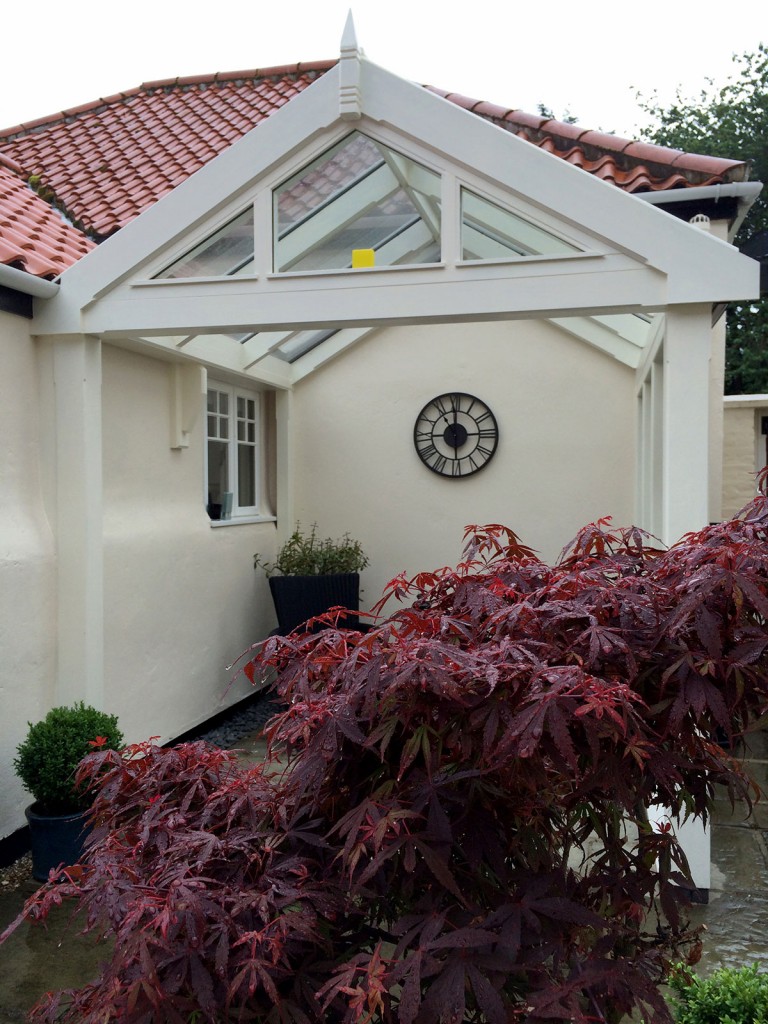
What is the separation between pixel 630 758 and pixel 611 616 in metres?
0.37

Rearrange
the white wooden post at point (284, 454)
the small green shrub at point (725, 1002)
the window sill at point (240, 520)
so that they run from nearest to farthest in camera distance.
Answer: the small green shrub at point (725, 1002) → the window sill at point (240, 520) → the white wooden post at point (284, 454)

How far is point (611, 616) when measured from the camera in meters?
2.36

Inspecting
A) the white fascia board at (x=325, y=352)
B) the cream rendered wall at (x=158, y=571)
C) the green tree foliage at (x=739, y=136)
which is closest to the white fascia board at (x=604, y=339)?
the white fascia board at (x=325, y=352)

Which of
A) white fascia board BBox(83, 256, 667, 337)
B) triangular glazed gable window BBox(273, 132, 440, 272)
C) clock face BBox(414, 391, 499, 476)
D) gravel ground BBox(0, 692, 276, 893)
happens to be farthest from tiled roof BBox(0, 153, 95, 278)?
clock face BBox(414, 391, 499, 476)

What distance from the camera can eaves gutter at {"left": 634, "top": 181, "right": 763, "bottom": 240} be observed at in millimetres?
6209

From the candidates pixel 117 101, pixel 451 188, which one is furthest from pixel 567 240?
pixel 117 101

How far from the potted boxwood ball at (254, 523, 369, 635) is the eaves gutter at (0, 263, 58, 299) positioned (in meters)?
3.58

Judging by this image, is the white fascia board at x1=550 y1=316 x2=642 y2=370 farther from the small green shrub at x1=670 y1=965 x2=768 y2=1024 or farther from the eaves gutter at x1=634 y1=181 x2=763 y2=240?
the small green shrub at x1=670 y1=965 x2=768 y2=1024

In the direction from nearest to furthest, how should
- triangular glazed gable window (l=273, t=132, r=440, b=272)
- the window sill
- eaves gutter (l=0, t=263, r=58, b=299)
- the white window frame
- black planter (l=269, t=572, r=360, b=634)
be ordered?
eaves gutter (l=0, t=263, r=58, b=299) < triangular glazed gable window (l=273, t=132, r=440, b=272) < the window sill < the white window frame < black planter (l=269, t=572, r=360, b=634)

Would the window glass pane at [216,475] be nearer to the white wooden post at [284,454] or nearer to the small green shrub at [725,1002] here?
the white wooden post at [284,454]

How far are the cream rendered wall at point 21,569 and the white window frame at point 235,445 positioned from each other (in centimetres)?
225

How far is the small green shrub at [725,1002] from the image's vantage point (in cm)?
295

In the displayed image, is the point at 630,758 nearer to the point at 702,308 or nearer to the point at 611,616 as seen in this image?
the point at 611,616

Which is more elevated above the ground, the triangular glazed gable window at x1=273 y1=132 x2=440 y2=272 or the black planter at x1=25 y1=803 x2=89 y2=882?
the triangular glazed gable window at x1=273 y1=132 x2=440 y2=272
